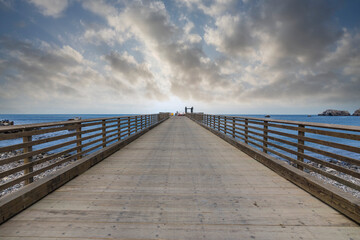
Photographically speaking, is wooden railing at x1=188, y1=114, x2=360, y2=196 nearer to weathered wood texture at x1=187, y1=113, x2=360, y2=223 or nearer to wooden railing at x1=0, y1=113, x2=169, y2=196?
weathered wood texture at x1=187, y1=113, x2=360, y2=223

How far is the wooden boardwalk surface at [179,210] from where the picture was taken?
2264 millimetres

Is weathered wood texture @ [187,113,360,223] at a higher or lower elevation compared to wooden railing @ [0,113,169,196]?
lower

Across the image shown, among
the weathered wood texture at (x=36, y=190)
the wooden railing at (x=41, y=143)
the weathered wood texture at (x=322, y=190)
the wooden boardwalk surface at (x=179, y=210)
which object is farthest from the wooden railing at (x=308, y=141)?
the wooden railing at (x=41, y=143)

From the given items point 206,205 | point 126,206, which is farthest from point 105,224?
point 206,205

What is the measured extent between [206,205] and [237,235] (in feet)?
2.30

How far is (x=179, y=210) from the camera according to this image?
2.71 meters

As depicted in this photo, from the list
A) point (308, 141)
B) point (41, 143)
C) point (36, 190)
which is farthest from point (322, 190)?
point (41, 143)

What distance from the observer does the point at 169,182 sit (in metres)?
3.77

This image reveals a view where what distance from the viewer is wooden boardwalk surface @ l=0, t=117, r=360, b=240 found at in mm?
2264

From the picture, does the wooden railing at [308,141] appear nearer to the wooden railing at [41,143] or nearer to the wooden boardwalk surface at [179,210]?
the wooden boardwalk surface at [179,210]

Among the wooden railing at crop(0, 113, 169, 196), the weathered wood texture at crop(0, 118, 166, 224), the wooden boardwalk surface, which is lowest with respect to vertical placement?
the wooden boardwalk surface

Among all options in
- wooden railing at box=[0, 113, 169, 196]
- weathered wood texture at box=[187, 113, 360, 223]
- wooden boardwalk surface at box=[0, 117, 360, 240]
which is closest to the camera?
wooden boardwalk surface at box=[0, 117, 360, 240]

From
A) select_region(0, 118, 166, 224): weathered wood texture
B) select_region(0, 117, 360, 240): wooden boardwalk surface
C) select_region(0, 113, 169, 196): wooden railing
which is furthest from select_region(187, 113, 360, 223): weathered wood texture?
select_region(0, 118, 166, 224): weathered wood texture

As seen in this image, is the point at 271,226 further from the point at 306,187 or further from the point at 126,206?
the point at 126,206
